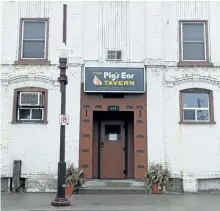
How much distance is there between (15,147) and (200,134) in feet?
22.7

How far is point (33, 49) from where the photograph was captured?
13375 mm

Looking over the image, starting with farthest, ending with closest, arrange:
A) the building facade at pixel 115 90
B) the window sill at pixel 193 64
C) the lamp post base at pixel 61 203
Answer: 1. the window sill at pixel 193 64
2. the building facade at pixel 115 90
3. the lamp post base at pixel 61 203

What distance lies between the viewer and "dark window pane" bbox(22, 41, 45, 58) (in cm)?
1333

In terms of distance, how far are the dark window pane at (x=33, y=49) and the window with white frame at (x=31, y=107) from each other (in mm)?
1517

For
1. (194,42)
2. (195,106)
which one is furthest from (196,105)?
(194,42)

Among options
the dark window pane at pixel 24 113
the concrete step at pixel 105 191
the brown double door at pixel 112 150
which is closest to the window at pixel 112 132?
the brown double door at pixel 112 150

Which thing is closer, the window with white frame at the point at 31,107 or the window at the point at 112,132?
the window with white frame at the point at 31,107

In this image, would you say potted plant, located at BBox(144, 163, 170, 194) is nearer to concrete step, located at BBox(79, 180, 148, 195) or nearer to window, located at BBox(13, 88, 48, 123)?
concrete step, located at BBox(79, 180, 148, 195)

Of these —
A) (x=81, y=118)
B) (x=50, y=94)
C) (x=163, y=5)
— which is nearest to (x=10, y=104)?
(x=50, y=94)

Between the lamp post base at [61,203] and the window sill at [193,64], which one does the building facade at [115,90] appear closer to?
the window sill at [193,64]

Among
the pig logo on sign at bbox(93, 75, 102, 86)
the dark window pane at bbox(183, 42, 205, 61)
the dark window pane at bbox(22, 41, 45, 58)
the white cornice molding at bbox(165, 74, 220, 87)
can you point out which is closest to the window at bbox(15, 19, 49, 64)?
the dark window pane at bbox(22, 41, 45, 58)

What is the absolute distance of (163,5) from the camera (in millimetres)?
13570

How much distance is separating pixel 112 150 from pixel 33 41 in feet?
17.3

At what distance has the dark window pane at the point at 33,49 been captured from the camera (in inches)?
525
